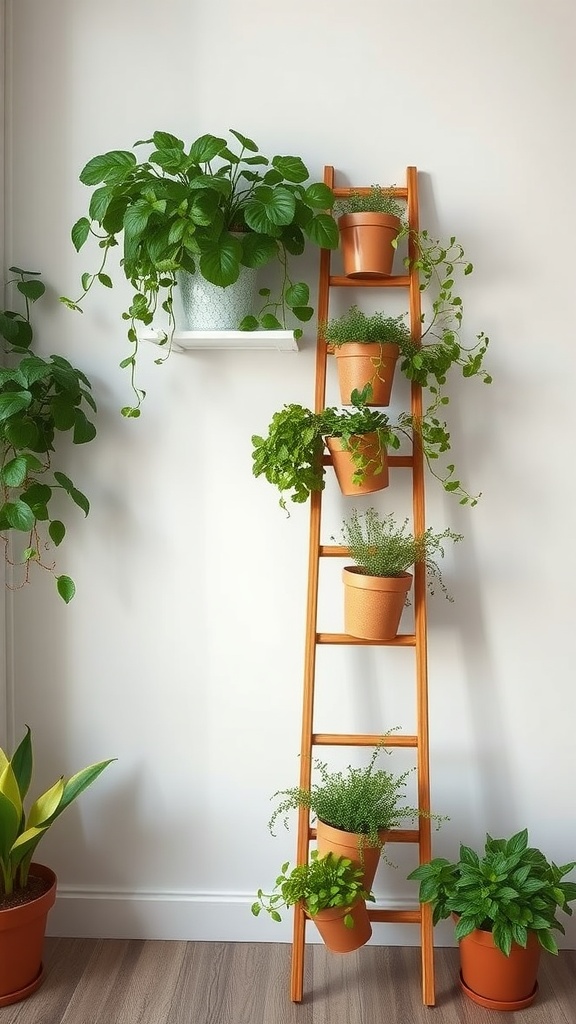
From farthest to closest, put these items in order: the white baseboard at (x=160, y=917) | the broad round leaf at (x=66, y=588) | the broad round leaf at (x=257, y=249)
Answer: the white baseboard at (x=160, y=917) → the broad round leaf at (x=66, y=588) → the broad round leaf at (x=257, y=249)

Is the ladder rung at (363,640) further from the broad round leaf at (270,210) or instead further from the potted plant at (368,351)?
the broad round leaf at (270,210)

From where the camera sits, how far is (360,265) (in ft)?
7.20

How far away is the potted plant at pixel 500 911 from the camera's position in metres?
2.06

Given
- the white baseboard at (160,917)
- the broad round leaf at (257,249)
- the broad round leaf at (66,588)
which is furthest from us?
the white baseboard at (160,917)

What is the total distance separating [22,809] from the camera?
221 cm

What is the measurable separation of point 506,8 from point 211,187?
3.11 ft

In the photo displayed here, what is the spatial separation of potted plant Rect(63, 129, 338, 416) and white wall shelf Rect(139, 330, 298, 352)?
0.03 metres

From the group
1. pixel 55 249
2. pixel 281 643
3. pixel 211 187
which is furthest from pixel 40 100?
pixel 281 643

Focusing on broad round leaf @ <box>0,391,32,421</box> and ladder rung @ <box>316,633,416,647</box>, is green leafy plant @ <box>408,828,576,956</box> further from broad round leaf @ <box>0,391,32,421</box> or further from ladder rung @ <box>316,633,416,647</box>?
broad round leaf @ <box>0,391,32,421</box>

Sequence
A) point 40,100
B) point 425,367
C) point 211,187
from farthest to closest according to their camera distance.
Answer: point 40,100 < point 425,367 < point 211,187

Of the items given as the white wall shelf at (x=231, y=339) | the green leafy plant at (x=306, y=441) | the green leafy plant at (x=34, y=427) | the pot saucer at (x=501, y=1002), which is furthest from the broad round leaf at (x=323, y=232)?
the pot saucer at (x=501, y=1002)

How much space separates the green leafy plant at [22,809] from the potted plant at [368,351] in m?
1.16

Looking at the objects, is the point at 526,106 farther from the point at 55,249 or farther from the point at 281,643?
the point at 281,643

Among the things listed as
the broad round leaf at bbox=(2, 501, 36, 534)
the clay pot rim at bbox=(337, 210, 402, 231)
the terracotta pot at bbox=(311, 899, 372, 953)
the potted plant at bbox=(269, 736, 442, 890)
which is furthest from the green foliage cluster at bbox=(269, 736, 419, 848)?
the clay pot rim at bbox=(337, 210, 402, 231)
